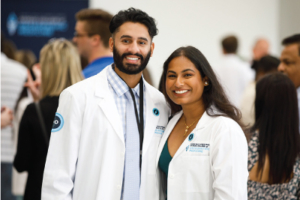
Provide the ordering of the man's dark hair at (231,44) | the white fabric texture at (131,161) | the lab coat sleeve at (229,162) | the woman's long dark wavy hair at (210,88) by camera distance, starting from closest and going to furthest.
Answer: the lab coat sleeve at (229,162)
the white fabric texture at (131,161)
the woman's long dark wavy hair at (210,88)
the man's dark hair at (231,44)

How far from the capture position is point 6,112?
9.67 ft

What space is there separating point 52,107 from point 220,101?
1185 millimetres

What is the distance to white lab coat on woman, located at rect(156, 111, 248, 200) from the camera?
6.36ft

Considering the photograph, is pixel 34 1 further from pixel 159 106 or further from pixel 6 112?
pixel 159 106

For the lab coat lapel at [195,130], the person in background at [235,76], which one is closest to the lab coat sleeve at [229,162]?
the lab coat lapel at [195,130]

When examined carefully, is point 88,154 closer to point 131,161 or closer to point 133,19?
point 131,161

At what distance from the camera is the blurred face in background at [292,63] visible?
3.22 meters

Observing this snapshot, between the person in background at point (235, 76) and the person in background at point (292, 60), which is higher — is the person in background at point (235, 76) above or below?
below

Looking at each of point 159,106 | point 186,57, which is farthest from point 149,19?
point 159,106

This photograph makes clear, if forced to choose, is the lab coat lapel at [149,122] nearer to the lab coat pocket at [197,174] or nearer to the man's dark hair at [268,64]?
the lab coat pocket at [197,174]

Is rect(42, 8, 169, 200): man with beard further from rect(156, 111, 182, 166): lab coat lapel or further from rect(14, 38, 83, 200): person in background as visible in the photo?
rect(14, 38, 83, 200): person in background

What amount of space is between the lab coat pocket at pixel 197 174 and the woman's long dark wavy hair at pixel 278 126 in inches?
22.9

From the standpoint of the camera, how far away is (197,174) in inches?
79.4

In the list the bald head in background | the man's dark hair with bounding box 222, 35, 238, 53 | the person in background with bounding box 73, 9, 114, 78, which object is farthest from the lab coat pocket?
the bald head in background
